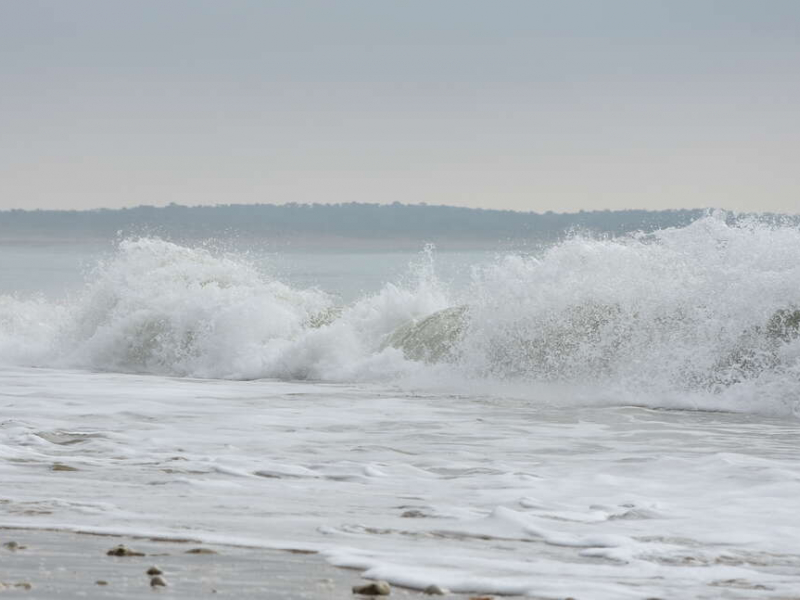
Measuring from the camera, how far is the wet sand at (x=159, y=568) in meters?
3.93

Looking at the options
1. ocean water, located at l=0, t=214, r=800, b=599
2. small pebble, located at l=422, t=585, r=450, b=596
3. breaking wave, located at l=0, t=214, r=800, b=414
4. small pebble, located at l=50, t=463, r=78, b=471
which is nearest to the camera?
small pebble, located at l=422, t=585, r=450, b=596

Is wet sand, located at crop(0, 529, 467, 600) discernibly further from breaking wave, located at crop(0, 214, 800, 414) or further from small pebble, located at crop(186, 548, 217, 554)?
breaking wave, located at crop(0, 214, 800, 414)

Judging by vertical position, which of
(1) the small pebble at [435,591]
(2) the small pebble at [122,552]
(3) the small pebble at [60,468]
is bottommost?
(3) the small pebble at [60,468]

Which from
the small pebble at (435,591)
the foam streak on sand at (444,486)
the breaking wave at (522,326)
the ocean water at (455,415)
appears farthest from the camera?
the breaking wave at (522,326)

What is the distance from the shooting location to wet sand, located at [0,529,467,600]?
3.93m

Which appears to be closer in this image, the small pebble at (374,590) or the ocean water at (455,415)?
the small pebble at (374,590)

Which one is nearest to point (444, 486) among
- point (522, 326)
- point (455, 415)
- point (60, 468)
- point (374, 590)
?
point (60, 468)

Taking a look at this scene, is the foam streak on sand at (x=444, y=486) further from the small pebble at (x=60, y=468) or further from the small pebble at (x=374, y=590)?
the small pebble at (x=374, y=590)

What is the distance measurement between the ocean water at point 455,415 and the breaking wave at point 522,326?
1.4 inches

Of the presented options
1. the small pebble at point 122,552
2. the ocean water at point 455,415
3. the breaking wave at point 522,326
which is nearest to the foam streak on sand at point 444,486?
the ocean water at point 455,415

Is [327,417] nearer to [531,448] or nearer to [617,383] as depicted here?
[531,448]

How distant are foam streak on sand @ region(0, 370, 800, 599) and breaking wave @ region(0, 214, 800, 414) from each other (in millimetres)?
1496

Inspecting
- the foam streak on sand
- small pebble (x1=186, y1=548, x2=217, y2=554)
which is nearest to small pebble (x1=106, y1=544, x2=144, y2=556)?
small pebble (x1=186, y1=548, x2=217, y2=554)

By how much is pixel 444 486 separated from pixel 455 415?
142 inches
